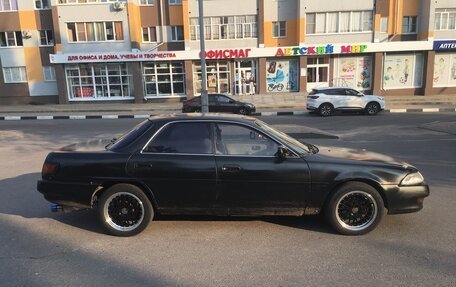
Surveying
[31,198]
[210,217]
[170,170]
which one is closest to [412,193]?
[210,217]

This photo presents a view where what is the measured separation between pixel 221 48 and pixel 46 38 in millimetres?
14901

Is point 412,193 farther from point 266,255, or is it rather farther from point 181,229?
point 181,229

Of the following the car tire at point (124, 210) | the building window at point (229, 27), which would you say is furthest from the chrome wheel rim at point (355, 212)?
the building window at point (229, 27)

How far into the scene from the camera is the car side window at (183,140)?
4621 millimetres

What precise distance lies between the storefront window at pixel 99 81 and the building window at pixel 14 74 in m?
4.36

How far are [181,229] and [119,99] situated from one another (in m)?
28.4

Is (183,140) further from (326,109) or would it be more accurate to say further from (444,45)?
(444,45)

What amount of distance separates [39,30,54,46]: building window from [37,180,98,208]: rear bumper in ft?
102

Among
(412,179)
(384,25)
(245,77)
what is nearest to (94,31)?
(245,77)

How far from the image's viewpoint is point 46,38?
31.6 m

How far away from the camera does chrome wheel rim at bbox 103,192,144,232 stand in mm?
4594

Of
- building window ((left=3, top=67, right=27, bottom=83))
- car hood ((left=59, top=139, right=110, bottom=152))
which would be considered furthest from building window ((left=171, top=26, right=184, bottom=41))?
car hood ((left=59, top=139, right=110, bottom=152))

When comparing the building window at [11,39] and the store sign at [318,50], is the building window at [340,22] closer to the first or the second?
the store sign at [318,50]

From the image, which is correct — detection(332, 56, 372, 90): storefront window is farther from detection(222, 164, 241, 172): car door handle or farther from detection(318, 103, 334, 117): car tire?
detection(222, 164, 241, 172): car door handle
